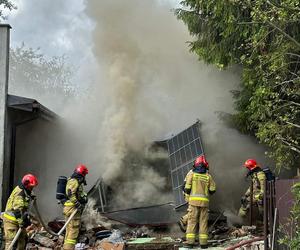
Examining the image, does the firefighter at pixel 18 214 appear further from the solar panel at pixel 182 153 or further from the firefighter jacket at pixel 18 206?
the solar panel at pixel 182 153

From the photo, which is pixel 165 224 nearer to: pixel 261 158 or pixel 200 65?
pixel 261 158

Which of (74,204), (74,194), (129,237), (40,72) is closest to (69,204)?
(74,204)

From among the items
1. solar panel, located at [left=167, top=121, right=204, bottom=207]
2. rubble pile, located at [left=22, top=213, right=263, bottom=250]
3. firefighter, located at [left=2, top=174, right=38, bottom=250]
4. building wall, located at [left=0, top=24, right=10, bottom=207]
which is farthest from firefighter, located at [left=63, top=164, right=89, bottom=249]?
solar panel, located at [left=167, top=121, right=204, bottom=207]

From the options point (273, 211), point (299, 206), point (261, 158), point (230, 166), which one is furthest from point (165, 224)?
point (299, 206)

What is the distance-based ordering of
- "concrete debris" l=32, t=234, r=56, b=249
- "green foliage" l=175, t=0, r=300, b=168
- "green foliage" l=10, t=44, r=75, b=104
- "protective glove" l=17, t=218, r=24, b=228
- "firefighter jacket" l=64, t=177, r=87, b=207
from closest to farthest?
"green foliage" l=175, t=0, r=300, b=168
"protective glove" l=17, t=218, r=24, b=228
"firefighter jacket" l=64, t=177, r=87, b=207
"concrete debris" l=32, t=234, r=56, b=249
"green foliage" l=10, t=44, r=75, b=104

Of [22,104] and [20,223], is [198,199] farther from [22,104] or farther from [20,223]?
[22,104]

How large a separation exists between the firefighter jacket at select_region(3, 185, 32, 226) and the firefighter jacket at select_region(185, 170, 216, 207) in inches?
124

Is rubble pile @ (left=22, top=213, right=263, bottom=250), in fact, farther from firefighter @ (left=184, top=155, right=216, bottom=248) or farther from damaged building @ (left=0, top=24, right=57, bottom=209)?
damaged building @ (left=0, top=24, right=57, bottom=209)

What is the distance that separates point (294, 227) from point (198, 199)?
2852mm

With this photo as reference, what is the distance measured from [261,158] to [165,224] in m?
3.25

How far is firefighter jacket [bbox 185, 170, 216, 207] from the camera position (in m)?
8.91

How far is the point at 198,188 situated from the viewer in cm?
895

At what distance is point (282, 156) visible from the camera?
26.3ft

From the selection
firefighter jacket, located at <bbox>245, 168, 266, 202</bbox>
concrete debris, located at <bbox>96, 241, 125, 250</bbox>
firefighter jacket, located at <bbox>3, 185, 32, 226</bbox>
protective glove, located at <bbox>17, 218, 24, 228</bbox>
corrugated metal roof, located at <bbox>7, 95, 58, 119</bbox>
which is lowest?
concrete debris, located at <bbox>96, 241, 125, 250</bbox>
